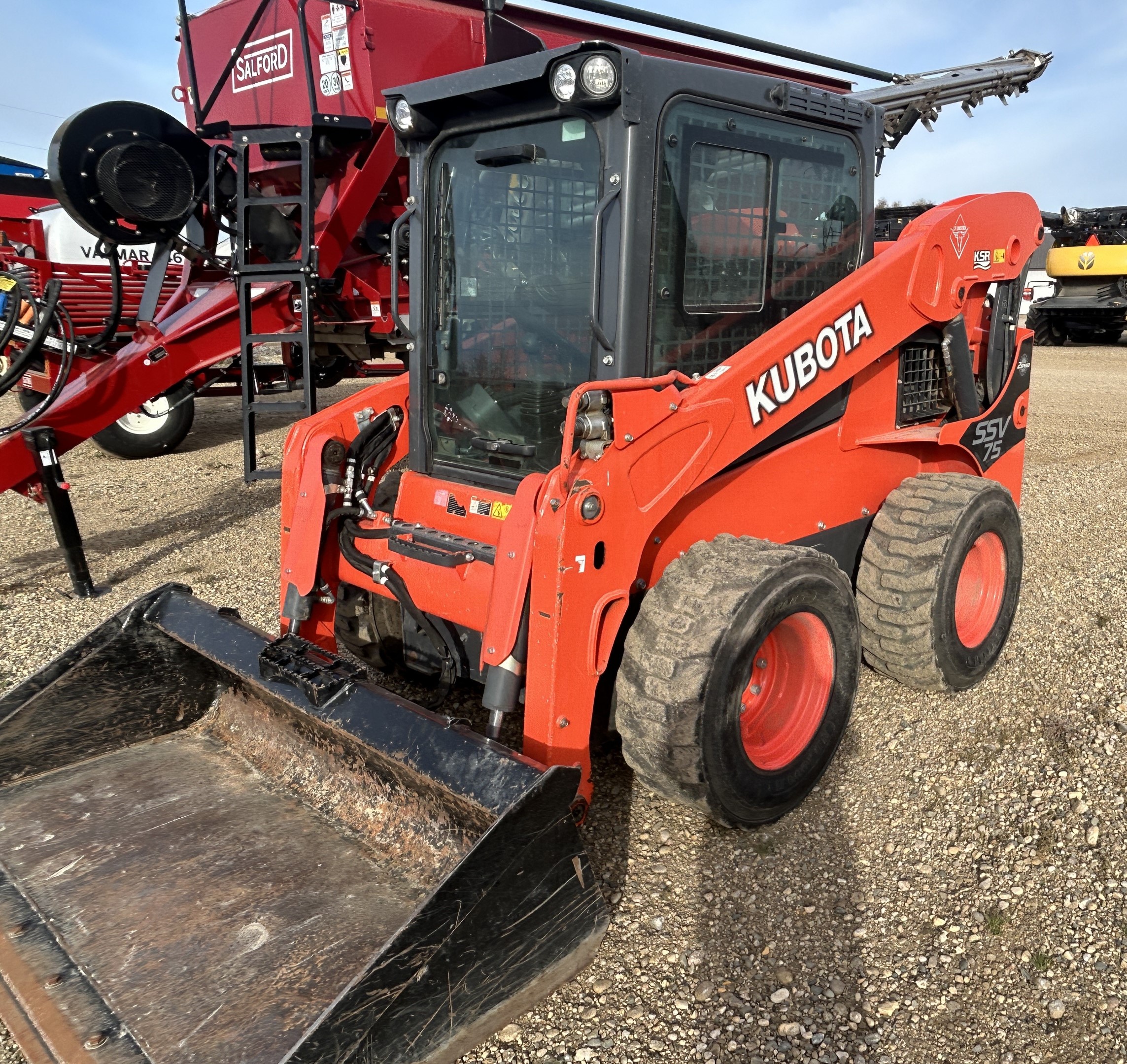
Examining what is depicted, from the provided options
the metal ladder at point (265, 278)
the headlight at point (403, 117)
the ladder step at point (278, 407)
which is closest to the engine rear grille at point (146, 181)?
the metal ladder at point (265, 278)

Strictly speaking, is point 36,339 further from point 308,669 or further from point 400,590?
point 308,669

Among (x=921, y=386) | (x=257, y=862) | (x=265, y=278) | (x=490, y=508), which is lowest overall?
(x=257, y=862)

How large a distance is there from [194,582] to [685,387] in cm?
365

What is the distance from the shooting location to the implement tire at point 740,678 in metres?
2.50

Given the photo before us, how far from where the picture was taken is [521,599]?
2.47 meters

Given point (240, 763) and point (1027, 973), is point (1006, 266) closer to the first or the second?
point (1027, 973)

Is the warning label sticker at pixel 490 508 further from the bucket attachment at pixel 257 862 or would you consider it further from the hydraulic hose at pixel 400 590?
the bucket attachment at pixel 257 862

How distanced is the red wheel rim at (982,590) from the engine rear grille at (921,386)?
0.58 metres

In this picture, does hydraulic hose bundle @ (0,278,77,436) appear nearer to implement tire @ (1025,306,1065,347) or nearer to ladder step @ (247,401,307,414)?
ladder step @ (247,401,307,414)

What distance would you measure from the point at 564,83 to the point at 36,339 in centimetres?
318

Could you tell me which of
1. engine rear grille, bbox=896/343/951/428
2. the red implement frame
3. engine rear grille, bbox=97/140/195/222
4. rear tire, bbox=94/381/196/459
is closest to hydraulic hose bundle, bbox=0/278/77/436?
the red implement frame

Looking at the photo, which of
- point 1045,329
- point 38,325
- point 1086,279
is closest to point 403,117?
point 38,325

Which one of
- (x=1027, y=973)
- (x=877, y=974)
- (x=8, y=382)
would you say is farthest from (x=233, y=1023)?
(x=8, y=382)

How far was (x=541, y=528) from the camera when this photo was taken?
2.40m
